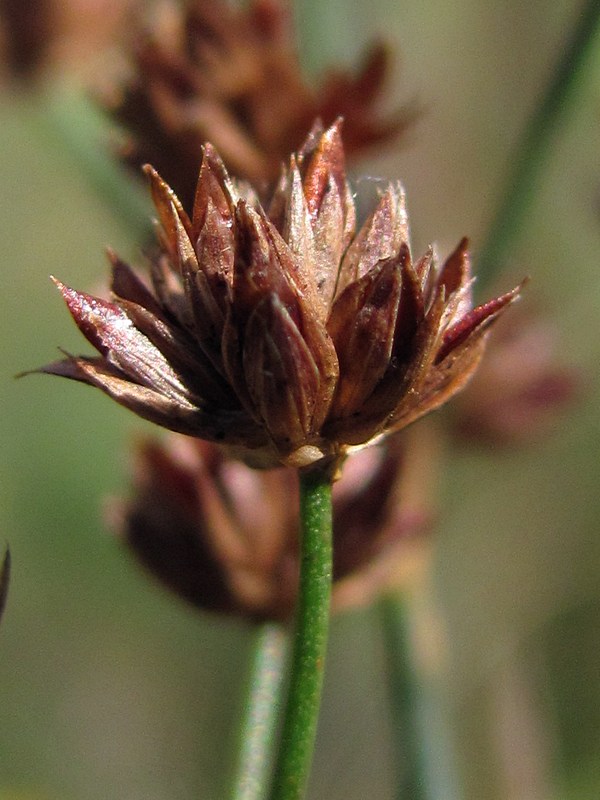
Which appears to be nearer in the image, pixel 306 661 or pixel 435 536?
pixel 306 661

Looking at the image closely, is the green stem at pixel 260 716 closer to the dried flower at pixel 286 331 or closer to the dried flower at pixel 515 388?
the dried flower at pixel 286 331

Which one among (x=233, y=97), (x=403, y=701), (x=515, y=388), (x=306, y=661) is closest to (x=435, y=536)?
(x=515, y=388)

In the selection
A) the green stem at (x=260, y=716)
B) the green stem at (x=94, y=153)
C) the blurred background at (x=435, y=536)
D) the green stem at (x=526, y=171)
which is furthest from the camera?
the blurred background at (x=435, y=536)

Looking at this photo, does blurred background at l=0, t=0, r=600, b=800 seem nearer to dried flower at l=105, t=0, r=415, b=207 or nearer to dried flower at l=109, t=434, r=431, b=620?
dried flower at l=105, t=0, r=415, b=207

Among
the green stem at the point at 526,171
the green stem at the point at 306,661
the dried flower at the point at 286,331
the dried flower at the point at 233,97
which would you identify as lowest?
the green stem at the point at 306,661

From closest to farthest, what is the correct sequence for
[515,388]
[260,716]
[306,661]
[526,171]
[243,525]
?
1. [306,661]
2. [260,716]
3. [243,525]
4. [526,171]
5. [515,388]

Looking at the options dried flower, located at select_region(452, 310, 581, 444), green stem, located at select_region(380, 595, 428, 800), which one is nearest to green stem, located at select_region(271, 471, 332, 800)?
green stem, located at select_region(380, 595, 428, 800)

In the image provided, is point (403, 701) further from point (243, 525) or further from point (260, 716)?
point (260, 716)

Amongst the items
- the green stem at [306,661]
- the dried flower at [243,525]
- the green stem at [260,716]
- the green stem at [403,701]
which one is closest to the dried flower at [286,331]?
the green stem at [306,661]
